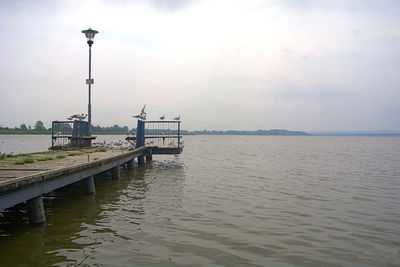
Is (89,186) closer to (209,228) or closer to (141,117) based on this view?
(209,228)

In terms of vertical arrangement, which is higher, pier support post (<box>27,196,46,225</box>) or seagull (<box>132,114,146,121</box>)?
seagull (<box>132,114,146,121</box>)

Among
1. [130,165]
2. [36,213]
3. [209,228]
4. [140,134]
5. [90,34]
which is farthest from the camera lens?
[140,134]

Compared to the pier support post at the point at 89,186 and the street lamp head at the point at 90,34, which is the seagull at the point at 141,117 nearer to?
the street lamp head at the point at 90,34

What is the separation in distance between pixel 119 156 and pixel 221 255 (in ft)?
36.5

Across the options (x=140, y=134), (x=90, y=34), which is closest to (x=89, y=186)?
(x=90, y=34)

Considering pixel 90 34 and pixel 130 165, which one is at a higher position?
pixel 90 34

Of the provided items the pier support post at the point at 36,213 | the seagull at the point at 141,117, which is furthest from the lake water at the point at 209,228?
the seagull at the point at 141,117

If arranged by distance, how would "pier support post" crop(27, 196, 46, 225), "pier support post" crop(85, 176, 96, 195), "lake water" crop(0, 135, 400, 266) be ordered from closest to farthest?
"lake water" crop(0, 135, 400, 266)
"pier support post" crop(27, 196, 46, 225)
"pier support post" crop(85, 176, 96, 195)

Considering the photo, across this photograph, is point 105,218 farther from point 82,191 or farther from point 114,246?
point 82,191

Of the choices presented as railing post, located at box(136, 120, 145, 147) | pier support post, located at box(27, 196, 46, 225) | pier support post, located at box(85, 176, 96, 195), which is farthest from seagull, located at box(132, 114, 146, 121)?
pier support post, located at box(27, 196, 46, 225)

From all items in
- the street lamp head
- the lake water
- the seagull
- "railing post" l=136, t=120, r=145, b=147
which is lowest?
the lake water

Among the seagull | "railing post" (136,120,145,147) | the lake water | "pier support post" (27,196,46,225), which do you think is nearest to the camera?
the lake water

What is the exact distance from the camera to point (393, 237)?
9000 mm

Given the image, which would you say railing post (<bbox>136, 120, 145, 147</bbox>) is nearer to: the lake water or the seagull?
the seagull
